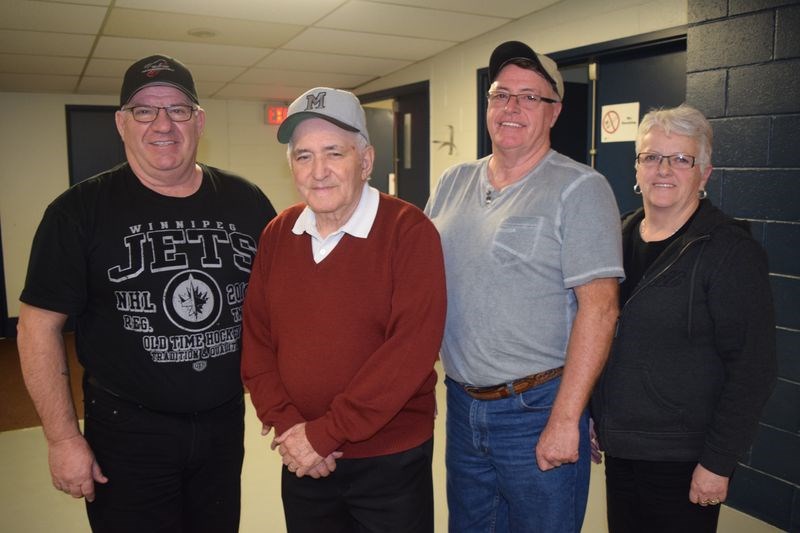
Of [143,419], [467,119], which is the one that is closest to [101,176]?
[143,419]

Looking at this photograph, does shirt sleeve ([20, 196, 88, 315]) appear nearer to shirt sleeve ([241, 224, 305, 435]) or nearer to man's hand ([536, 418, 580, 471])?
shirt sleeve ([241, 224, 305, 435])

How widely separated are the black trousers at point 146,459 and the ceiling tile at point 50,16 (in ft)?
8.59

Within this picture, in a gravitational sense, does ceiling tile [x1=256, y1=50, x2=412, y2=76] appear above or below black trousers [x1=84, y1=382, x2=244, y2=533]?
above

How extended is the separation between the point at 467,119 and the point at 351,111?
132 inches

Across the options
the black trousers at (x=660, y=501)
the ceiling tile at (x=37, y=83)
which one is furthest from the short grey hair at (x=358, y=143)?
the ceiling tile at (x=37, y=83)

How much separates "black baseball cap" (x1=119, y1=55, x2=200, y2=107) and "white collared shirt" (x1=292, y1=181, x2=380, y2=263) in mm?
591

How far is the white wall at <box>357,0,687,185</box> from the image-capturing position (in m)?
3.12

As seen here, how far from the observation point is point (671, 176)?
5.03ft

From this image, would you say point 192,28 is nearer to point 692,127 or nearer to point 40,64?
point 40,64

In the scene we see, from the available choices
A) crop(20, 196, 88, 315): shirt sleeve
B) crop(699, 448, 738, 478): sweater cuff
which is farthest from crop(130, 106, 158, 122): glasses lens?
crop(699, 448, 738, 478): sweater cuff

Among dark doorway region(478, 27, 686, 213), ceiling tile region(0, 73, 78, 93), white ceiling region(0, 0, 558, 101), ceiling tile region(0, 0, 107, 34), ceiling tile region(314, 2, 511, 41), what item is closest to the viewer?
dark doorway region(478, 27, 686, 213)

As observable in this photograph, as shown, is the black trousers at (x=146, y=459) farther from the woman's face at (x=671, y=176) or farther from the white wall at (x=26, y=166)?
the white wall at (x=26, y=166)

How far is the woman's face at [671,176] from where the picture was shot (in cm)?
153

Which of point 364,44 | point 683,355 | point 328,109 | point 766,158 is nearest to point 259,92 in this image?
point 364,44
